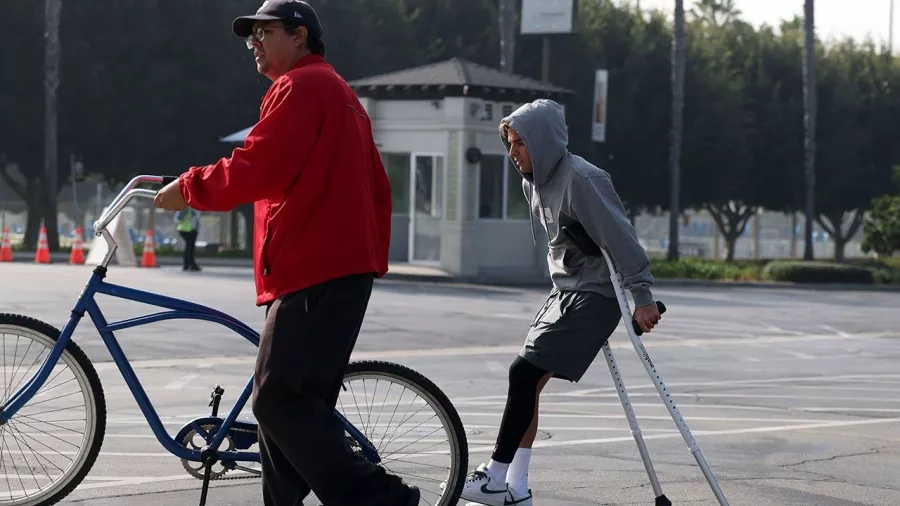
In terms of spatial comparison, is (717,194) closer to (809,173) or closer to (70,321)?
(809,173)

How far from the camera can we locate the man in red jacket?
457 centimetres

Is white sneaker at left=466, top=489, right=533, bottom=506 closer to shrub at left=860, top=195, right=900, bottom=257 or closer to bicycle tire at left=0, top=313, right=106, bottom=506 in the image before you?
bicycle tire at left=0, top=313, right=106, bottom=506

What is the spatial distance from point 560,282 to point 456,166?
2374cm

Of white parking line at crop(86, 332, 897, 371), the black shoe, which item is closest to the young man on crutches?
the black shoe

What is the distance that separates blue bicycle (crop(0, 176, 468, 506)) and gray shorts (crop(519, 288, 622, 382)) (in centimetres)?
66

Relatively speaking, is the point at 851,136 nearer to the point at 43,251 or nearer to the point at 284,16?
the point at 43,251

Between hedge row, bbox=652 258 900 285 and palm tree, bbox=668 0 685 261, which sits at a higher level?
palm tree, bbox=668 0 685 261

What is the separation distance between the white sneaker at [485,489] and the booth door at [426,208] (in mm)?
24196

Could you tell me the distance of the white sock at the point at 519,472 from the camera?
6.00 m

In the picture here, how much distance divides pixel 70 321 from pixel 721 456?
3.94 metres

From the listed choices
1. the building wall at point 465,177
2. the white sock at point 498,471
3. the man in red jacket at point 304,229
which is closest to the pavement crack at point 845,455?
the white sock at point 498,471

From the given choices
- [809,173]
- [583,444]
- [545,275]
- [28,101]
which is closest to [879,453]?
[583,444]

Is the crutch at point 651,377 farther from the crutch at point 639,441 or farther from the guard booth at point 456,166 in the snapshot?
the guard booth at point 456,166

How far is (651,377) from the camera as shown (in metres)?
5.48
